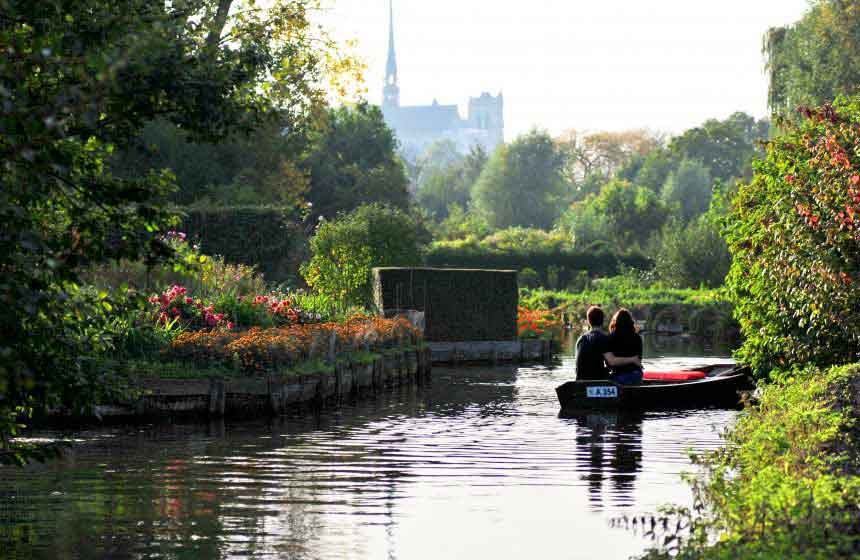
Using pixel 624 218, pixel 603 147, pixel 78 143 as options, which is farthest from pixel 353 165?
pixel 603 147

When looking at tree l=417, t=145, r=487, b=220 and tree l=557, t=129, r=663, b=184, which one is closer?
tree l=417, t=145, r=487, b=220

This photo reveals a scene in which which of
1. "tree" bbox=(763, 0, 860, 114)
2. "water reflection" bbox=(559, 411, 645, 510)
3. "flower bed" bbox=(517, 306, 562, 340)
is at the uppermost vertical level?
"tree" bbox=(763, 0, 860, 114)

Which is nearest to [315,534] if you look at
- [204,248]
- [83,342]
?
[83,342]

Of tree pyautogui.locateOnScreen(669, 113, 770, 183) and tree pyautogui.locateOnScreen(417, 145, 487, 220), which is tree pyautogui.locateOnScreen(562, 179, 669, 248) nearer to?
tree pyautogui.locateOnScreen(669, 113, 770, 183)

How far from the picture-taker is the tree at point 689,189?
92.6 m

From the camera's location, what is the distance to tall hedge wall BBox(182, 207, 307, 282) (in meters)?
38.0

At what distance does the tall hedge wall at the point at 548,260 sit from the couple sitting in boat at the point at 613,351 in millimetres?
40354

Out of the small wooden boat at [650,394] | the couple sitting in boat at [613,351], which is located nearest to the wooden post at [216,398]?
the small wooden boat at [650,394]

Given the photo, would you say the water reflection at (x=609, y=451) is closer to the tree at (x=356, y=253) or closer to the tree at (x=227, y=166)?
the tree at (x=356, y=253)

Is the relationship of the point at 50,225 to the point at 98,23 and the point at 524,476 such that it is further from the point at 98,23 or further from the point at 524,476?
the point at 524,476

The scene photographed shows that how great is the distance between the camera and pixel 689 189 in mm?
93688

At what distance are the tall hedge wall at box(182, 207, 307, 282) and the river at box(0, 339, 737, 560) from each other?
18.1 m

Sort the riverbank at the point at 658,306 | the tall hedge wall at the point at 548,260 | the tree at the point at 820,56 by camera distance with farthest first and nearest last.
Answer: the tall hedge wall at the point at 548,260
the tree at the point at 820,56
the riverbank at the point at 658,306

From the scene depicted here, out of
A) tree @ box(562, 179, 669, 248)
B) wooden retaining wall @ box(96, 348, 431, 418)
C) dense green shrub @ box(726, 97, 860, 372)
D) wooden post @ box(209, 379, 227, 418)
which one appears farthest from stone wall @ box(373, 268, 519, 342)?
tree @ box(562, 179, 669, 248)
